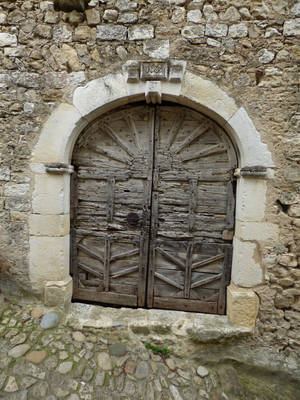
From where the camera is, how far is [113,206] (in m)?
2.11

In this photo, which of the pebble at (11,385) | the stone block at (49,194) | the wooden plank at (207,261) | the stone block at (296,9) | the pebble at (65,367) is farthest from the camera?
the wooden plank at (207,261)

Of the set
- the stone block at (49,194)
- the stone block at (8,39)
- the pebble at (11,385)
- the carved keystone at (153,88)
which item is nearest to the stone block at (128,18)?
the carved keystone at (153,88)

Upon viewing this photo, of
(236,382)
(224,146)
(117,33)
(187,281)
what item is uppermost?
(117,33)

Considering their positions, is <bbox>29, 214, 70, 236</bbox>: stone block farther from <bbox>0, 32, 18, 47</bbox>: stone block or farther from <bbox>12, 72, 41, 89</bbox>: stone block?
<bbox>0, 32, 18, 47</bbox>: stone block

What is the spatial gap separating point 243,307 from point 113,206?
165 centimetres

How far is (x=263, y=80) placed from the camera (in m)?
1.78

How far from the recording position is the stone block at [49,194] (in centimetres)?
195

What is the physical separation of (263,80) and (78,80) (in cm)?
177

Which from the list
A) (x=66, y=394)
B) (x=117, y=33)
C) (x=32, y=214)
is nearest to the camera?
(x=66, y=394)

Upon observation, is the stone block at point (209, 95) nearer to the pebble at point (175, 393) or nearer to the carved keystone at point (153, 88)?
the carved keystone at point (153, 88)

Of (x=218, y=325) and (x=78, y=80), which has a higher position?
(x=78, y=80)

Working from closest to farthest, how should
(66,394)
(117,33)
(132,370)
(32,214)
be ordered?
(66,394) < (132,370) < (117,33) < (32,214)

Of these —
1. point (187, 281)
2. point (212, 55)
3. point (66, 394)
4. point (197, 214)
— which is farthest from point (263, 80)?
point (66, 394)

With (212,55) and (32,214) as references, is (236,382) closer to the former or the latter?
(32,214)
